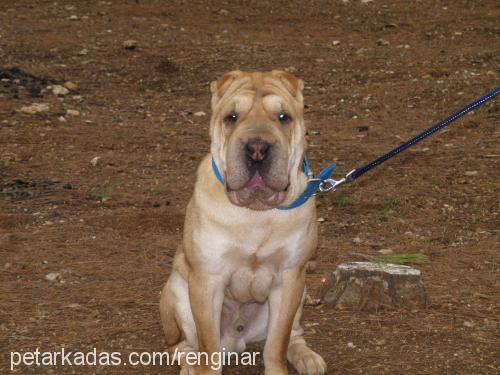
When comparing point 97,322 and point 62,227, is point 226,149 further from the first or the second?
point 62,227

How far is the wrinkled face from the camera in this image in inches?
162

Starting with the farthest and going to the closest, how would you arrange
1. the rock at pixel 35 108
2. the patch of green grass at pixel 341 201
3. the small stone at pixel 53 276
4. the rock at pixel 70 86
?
the rock at pixel 70 86 → the rock at pixel 35 108 → the patch of green grass at pixel 341 201 → the small stone at pixel 53 276

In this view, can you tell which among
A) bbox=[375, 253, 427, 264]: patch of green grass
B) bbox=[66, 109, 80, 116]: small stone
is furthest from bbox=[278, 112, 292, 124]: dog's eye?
bbox=[66, 109, 80, 116]: small stone

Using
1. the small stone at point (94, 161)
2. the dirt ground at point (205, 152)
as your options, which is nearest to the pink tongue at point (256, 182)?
the dirt ground at point (205, 152)

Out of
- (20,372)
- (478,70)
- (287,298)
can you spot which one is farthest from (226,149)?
(478,70)

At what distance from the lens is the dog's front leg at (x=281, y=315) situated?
454 cm

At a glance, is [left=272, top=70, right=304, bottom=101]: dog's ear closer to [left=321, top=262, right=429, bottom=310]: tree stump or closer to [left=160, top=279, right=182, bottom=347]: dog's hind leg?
[left=160, top=279, right=182, bottom=347]: dog's hind leg

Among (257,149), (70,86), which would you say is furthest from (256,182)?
(70,86)

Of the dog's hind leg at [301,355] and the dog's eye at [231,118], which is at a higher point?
the dog's eye at [231,118]

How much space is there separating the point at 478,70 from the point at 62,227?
20.2 ft

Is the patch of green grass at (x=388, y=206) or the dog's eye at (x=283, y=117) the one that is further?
the patch of green grass at (x=388, y=206)

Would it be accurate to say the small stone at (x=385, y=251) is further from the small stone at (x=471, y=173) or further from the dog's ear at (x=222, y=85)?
the dog's ear at (x=222, y=85)

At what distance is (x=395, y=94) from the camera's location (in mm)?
10844

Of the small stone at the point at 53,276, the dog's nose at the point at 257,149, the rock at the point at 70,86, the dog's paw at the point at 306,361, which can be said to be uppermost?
the dog's nose at the point at 257,149
